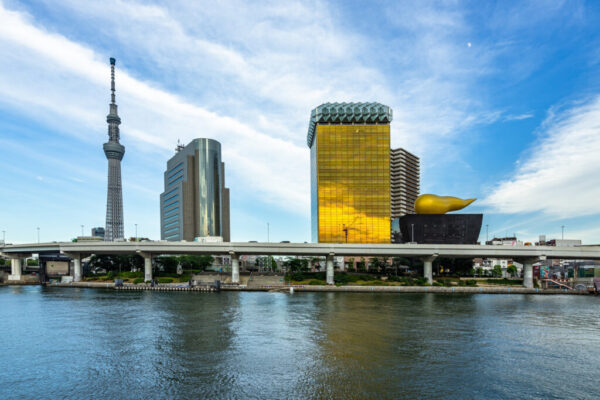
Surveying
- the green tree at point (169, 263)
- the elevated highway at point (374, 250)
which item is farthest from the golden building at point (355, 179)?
the green tree at point (169, 263)

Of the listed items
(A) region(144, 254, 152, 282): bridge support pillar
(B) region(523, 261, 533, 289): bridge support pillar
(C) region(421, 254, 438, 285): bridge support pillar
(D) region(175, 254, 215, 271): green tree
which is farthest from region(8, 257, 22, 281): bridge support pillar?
(B) region(523, 261, 533, 289): bridge support pillar

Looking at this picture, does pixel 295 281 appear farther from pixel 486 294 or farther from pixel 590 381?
pixel 590 381

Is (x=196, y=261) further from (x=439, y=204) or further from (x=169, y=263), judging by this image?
(x=439, y=204)

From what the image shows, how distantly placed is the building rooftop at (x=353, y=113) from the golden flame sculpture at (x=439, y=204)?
73779 millimetres

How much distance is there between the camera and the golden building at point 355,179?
584 feet

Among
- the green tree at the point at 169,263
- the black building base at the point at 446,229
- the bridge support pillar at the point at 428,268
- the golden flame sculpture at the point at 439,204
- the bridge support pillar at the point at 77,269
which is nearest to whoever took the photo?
the bridge support pillar at the point at 428,268

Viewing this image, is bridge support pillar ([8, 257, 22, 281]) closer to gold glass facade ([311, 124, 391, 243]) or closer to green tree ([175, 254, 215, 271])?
green tree ([175, 254, 215, 271])

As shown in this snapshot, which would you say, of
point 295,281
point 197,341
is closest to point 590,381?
point 197,341

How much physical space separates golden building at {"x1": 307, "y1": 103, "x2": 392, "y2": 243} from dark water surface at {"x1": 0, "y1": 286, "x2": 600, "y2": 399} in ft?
369

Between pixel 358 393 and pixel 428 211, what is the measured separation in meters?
105

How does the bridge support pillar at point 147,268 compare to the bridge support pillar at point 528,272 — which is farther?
the bridge support pillar at point 147,268

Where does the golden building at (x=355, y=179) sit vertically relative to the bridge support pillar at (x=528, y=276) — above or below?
above

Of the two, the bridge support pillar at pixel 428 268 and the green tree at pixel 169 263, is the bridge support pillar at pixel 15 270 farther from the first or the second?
the bridge support pillar at pixel 428 268

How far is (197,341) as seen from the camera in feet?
137
